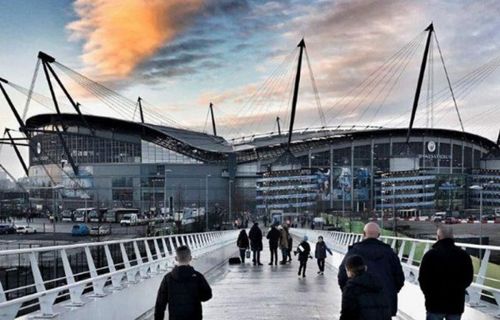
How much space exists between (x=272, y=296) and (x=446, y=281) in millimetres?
9137

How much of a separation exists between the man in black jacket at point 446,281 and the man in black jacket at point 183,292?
2658 millimetres

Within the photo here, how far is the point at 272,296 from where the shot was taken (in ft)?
53.8

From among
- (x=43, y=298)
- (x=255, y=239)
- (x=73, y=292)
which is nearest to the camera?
(x=43, y=298)

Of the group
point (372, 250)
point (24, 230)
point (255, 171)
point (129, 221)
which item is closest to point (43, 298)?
point (372, 250)

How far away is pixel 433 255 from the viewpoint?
25.6 ft

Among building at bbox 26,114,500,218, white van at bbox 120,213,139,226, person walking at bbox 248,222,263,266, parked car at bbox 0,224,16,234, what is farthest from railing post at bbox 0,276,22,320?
building at bbox 26,114,500,218

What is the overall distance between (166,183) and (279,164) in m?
25.7

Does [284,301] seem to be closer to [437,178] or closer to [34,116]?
[437,178]

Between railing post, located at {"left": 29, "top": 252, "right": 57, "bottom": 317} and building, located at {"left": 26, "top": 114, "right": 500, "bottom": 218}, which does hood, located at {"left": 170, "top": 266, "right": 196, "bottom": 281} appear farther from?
building, located at {"left": 26, "top": 114, "right": 500, "bottom": 218}

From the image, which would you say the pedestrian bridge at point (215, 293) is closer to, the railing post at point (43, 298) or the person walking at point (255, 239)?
the railing post at point (43, 298)

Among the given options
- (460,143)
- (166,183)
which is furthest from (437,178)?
(166,183)

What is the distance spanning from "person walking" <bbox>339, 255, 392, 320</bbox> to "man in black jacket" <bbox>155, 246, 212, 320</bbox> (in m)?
1.64

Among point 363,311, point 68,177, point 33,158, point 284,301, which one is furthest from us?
point 33,158

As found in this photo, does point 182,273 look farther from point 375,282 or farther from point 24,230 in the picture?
point 24,230
